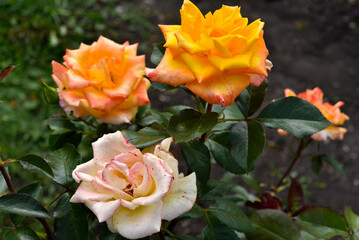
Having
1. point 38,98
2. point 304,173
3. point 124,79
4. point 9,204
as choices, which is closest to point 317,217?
point 124,79

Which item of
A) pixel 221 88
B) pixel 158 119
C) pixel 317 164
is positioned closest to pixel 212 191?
pixel 158 119

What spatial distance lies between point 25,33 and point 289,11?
197cm

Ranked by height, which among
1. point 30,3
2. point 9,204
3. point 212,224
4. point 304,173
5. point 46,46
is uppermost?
point 9,204

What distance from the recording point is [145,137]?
2.07 ft

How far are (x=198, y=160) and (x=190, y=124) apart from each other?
8cm

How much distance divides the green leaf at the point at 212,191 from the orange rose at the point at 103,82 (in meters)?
0.24

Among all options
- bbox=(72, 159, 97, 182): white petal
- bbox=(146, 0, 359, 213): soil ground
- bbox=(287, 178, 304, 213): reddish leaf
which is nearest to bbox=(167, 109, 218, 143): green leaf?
bbox=(72, 159, 97, 182): white petal

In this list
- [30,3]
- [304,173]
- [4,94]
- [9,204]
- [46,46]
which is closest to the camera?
[9,204]

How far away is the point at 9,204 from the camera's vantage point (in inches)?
22.8

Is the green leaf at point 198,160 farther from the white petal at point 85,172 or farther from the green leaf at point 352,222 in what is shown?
the green leaf at point 352,222

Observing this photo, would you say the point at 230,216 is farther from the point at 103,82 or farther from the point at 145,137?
the point at 103,82

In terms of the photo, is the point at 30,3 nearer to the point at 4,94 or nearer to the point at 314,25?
the point at 4,94

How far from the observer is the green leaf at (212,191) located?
0.82 meters

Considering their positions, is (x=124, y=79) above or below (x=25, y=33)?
above
